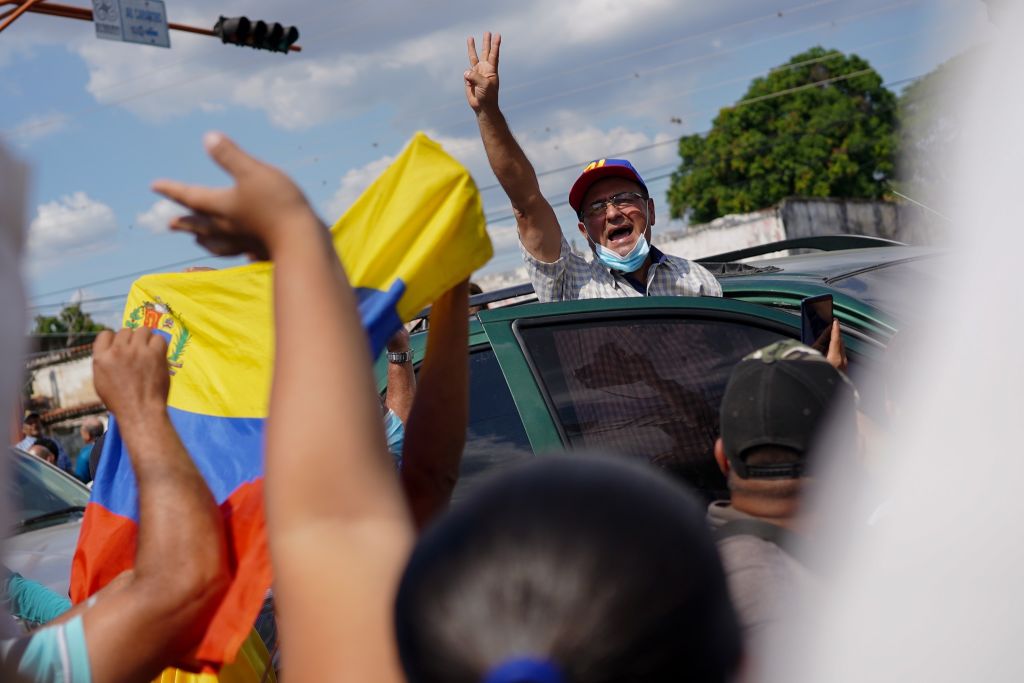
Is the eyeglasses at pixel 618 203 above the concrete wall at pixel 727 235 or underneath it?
above

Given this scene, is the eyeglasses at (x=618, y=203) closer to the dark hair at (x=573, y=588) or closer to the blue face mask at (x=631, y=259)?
the blue face mask at (x=631, y=259)

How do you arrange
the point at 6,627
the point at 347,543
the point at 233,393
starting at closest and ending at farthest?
1. the point at 347,543
2. the point at 6,627
3. the point at 233,393

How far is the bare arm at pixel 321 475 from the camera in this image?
1.08 m

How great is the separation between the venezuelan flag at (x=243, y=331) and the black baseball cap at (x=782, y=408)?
479 millimetres

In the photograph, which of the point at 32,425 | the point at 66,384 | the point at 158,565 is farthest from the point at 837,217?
the point at 158,565

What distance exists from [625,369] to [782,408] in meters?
1.24

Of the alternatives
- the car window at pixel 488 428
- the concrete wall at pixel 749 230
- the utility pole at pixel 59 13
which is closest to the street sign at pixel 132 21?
the utility pole at pixel 59 13

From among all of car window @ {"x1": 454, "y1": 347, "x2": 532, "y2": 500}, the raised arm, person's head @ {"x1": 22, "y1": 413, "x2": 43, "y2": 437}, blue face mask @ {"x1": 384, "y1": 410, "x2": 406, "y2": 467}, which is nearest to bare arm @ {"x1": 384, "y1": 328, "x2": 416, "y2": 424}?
blue face mask @ {"x1": 384, "y1": 410, "x2": 406, "y2": 467}

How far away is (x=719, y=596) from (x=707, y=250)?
2699 cm

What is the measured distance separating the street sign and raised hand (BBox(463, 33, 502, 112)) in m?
7.96

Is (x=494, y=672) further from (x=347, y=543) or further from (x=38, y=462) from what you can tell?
(x=38, y=462)

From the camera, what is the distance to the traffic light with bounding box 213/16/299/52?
1096cm

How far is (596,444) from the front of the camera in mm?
2742

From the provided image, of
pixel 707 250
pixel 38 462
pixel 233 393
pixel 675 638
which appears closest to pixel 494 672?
pixel 675 638
